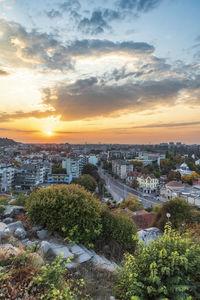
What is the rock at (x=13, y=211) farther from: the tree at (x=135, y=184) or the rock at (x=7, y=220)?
the tree at (x=135, y=184)

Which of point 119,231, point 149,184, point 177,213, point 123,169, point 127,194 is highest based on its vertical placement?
point 119,231

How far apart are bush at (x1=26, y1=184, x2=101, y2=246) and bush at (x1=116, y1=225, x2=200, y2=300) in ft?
5.63

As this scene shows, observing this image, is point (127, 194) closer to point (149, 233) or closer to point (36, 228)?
point (149, 233)

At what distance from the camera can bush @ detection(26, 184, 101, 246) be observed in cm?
390

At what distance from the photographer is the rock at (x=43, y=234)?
3.92 metres

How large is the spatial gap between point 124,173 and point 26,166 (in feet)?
70.6

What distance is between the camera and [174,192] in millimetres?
24406

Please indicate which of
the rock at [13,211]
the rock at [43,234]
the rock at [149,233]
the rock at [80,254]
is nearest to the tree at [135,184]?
the rock at [149,233]

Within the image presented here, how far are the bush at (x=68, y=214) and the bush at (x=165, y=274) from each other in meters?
1.72

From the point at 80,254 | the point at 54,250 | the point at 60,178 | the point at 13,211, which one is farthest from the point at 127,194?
the point at 54,250

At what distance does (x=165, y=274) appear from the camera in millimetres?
2020

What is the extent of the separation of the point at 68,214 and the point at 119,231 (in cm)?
139

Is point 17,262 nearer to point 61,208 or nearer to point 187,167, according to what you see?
point 61,208

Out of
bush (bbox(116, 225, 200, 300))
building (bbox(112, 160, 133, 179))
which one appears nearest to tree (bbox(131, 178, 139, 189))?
building (bbox(112, 160, 133, 179))
